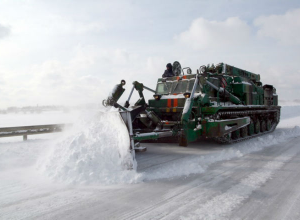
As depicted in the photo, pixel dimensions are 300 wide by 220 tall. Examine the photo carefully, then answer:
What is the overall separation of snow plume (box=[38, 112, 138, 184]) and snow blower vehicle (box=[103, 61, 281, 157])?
0.41 metres

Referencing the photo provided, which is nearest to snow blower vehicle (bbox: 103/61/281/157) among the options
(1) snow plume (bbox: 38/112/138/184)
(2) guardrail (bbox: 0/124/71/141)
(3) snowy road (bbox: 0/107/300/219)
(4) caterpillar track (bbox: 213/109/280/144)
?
(4) caterpillar track (bbox: 213/109/280/144)

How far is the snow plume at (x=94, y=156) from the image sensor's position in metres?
4.31

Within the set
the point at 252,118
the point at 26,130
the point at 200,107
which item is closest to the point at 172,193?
the point at 200,107

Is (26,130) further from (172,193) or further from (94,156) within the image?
(172,193)

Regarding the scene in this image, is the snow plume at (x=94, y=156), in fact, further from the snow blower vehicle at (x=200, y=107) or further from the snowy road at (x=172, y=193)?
the snow blower vehicle at (x=200, y=107)

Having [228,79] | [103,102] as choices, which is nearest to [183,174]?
[103,102]

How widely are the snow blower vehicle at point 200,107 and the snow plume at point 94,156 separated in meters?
0.41

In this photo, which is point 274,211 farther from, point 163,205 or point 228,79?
point 228,79

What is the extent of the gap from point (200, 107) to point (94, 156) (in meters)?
3.98

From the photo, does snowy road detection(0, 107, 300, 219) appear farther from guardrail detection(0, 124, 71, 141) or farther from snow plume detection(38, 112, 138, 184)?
guardrail detection(0, 124, 71, 141)

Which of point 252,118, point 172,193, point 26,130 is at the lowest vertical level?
point 172,193

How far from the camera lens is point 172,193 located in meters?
3.78

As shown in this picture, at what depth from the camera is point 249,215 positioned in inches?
118

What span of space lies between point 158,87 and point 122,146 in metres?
5.02
